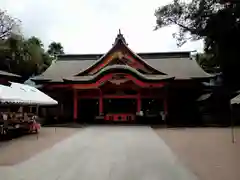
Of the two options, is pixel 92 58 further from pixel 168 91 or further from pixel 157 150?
pixel 157 150

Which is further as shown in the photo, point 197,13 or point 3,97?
point 197,13

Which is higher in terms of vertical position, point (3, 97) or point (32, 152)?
point (3, 97)

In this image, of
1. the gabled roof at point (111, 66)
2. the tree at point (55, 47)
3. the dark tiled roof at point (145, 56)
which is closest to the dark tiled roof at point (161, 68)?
the gabled roof at point (111, 66)

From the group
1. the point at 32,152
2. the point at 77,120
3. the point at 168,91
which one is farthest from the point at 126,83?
the point at 32,152

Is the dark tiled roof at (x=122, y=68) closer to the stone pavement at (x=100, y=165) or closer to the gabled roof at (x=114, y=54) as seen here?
the gabled roof at (x=114, y=54)

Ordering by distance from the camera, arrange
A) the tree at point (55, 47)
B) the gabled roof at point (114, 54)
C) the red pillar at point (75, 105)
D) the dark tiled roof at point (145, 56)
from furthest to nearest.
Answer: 1. the tree at point (55, 47)
2. the dark tiled roof at point (145, 56)
3. the gabled roof at point (114, 54)
4. the red pillar at point (75, 105)

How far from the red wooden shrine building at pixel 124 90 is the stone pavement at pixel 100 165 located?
1176cm

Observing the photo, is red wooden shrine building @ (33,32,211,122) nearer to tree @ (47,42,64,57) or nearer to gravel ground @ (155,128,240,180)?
gravel ground @ (155,128,240,180)

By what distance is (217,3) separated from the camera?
22.5m

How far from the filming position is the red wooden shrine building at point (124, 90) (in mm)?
21562

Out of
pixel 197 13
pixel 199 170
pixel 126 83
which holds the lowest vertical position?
pixel 199 170

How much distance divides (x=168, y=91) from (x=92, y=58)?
10449mm

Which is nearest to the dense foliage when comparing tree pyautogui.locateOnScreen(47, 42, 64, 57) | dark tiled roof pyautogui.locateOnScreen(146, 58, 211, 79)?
dark tiled roof pyautogui.locateOnScreen(146, 58, 211, 79)

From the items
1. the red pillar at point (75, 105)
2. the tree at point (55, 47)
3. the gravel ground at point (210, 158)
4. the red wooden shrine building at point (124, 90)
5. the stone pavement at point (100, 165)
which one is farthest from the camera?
the tree at point (55, 47)
